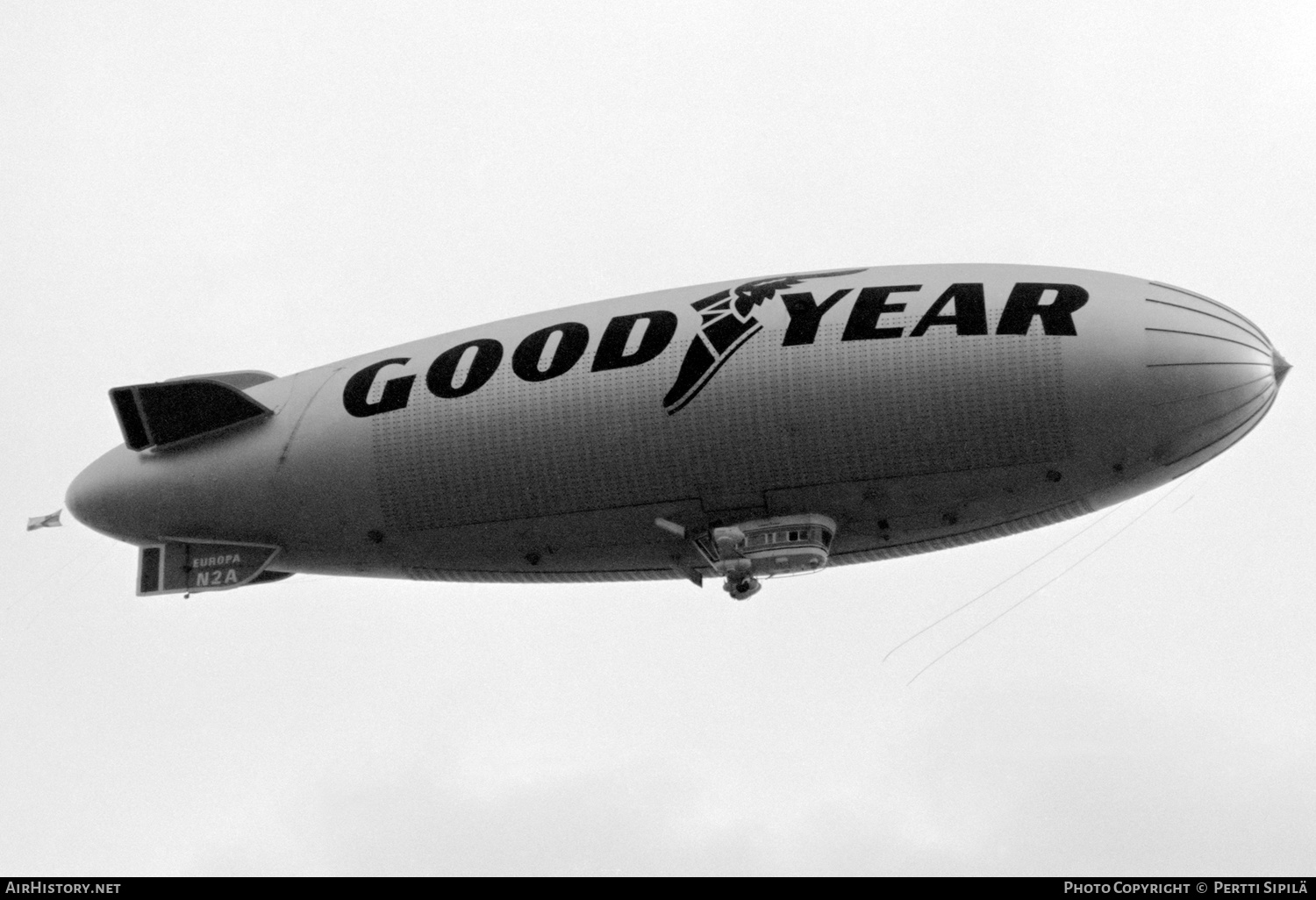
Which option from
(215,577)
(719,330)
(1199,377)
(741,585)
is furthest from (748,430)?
(215,577)

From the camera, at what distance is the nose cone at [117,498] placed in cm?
4272

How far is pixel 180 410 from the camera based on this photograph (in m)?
42.6

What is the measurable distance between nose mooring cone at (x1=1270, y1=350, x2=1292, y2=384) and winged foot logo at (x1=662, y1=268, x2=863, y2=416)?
810cm

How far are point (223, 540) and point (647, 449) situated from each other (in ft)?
33.7

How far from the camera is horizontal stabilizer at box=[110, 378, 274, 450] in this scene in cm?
4231

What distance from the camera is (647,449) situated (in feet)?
124

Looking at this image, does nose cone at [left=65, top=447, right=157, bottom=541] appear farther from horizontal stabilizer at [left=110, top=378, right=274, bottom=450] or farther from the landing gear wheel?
the landing gear wheel

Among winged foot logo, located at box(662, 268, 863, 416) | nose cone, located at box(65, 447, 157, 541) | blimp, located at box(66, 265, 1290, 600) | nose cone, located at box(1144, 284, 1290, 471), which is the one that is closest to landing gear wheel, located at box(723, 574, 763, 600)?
blimp, located at box(66, 265, 1290, 600)

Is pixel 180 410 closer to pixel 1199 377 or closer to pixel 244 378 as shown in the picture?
pixel 244 378

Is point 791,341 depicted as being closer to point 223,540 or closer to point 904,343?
point 904,343

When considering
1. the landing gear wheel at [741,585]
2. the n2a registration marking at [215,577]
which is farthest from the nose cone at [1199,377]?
the n2a registration marking at [215,577]

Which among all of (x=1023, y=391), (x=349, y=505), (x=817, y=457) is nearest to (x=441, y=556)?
(x=349, y=505)

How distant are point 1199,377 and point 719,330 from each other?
9022mm
